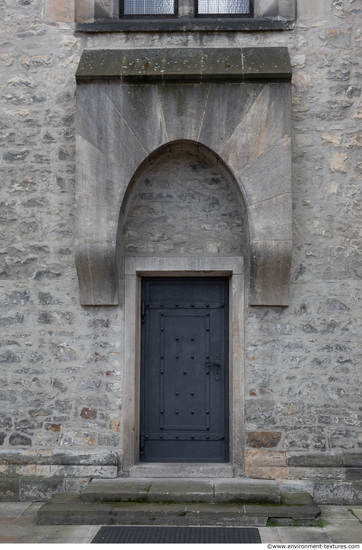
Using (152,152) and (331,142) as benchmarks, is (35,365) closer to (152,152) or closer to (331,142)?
(152,152)

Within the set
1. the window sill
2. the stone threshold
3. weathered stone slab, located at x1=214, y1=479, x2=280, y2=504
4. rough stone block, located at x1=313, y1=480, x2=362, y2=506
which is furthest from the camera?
the window sill

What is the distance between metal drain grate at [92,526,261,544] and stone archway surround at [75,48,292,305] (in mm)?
1938

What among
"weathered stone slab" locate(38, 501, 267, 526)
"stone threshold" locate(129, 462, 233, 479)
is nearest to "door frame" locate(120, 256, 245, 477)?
"stone threshold" locate(129, 462, 233, 479)

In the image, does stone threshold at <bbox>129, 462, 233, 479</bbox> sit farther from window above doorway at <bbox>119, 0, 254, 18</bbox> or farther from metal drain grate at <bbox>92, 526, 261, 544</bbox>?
window above doorway at <bbox>119, 0, 254, 18</bbox>

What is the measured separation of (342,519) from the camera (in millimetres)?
4809

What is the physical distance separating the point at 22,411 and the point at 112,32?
11.8 feet

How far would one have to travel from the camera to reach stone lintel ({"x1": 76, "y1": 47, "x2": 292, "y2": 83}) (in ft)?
17.7

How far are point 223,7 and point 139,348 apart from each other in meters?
3.37

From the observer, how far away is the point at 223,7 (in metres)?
5.88

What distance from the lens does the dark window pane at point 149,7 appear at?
19.4 feet

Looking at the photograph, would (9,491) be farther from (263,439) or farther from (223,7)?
(223,7)

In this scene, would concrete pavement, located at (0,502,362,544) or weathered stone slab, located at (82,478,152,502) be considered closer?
concrete pavement, located at (0,502,362,544)

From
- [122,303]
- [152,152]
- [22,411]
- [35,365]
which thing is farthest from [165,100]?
[22,411]

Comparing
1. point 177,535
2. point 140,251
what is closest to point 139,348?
point 140,251
